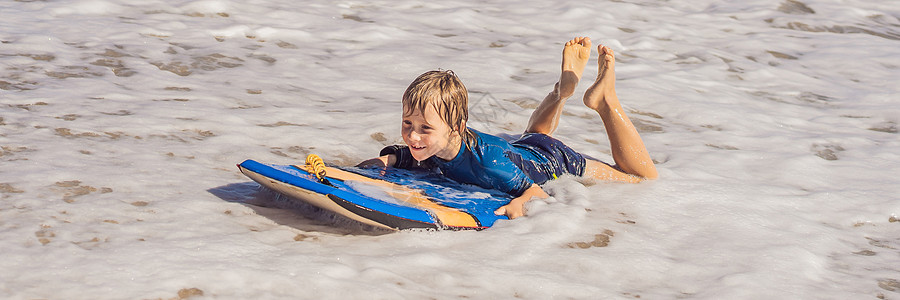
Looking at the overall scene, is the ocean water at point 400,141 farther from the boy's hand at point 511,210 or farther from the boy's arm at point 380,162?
the boy's arm at point 380,162

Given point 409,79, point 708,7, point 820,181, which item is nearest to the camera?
point 820,181

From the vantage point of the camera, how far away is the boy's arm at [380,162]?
413 cm

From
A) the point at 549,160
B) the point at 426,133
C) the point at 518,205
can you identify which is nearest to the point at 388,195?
the point at 426,133

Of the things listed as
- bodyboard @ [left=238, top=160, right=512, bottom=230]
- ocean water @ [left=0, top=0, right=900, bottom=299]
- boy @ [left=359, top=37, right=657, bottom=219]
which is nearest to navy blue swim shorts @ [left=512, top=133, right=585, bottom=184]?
boy @ [left=359, top=37, right=657, bottom=219]

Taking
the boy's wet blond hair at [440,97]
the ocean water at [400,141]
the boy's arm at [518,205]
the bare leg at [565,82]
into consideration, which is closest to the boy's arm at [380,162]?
the ocean water at [400,141]

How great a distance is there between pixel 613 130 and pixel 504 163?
836 millimetres

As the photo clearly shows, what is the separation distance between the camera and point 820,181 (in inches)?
185

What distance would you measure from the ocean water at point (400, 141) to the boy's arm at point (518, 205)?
0.20 ft

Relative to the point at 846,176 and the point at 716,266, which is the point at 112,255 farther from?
the point at 846,176

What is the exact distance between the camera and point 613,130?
172 inches

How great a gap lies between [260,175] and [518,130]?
2329 mm

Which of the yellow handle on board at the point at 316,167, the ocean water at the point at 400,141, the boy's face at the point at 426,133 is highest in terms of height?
the boy's face at the point at 426,133

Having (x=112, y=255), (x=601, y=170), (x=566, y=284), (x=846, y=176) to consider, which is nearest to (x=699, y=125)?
(x=846, y=176)

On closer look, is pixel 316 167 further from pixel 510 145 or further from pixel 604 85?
pixel 604 85
